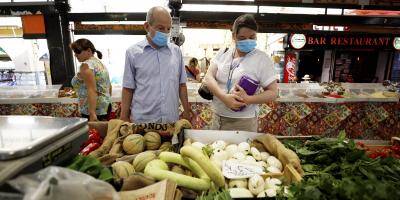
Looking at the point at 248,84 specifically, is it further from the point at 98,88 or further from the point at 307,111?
the point at 307,111

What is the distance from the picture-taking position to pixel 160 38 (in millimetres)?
2494

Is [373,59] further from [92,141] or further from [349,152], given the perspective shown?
[92,141]

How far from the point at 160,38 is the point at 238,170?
1507 millimetres

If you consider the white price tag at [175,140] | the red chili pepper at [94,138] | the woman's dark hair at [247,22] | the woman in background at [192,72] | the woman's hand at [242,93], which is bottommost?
the red chili pepper at [94,138]

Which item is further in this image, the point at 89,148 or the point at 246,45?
the point at 246,45

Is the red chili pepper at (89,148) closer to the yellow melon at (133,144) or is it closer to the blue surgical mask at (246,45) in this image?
the yellow melon at (133,144)

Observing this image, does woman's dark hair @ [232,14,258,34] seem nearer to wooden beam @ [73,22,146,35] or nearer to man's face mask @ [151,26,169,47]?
man's face mask @ [151,26,169,47]

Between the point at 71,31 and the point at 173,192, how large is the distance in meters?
5.48

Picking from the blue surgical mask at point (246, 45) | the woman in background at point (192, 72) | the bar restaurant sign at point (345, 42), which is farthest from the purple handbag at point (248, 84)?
the bar restaurant sign at point (345, 42)

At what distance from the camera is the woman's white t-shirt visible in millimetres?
2400

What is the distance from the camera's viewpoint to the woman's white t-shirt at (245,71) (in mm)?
2400

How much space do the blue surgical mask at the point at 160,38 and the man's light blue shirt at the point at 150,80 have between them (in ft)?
0.35

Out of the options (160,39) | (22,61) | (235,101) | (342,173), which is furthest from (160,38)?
(22,61)

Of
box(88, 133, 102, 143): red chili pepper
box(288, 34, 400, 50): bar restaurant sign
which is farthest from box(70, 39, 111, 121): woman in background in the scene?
box(288, 34, 400, 50): bar restaurant sign
